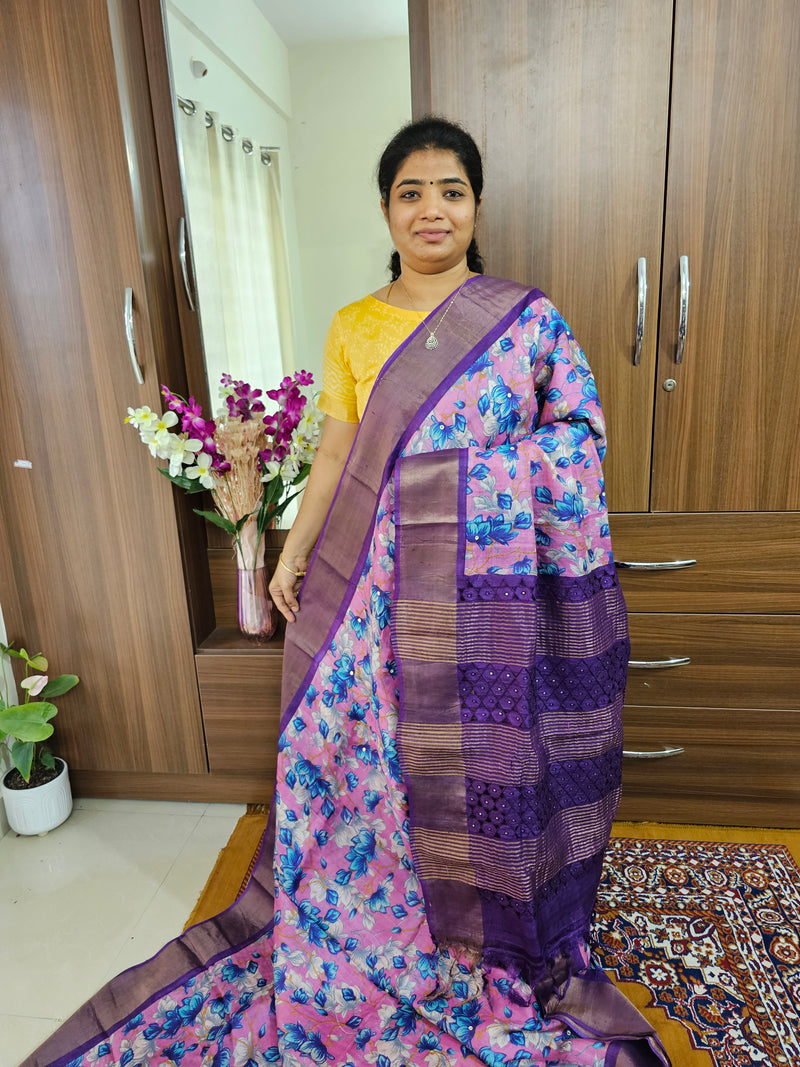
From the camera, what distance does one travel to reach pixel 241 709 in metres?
1.94

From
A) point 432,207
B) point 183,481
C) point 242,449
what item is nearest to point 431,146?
point 432,207

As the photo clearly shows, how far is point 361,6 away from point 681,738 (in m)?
1.77

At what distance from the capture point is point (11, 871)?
1839mm

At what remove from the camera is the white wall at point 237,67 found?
174 cm

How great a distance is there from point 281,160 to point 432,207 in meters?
0.65

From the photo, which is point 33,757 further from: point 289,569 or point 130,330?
point 130,330

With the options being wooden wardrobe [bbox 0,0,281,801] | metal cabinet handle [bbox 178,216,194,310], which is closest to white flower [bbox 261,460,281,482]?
wooden wardrobe [bbox 0,0,281,801]

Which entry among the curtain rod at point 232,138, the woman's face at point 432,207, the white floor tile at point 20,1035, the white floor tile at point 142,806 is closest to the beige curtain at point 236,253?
A: the curtain rod at point 232,138

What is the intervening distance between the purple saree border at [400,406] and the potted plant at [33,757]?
2.51 ft

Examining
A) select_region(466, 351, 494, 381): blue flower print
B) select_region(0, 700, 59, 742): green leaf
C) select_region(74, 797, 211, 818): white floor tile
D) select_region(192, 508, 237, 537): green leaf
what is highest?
select_region(466, 351, 494, 381): blue flower print

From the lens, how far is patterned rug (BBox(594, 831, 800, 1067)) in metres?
1.37

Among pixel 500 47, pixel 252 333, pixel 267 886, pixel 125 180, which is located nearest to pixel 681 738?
pixel 267 886

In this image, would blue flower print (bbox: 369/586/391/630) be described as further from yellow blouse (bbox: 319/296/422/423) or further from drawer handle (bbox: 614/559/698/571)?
drawer handle (bbox: 614/559/698/571)

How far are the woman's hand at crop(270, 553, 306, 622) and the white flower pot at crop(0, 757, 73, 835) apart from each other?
0.86 meters
